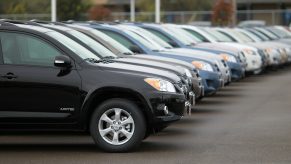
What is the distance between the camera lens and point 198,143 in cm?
1217

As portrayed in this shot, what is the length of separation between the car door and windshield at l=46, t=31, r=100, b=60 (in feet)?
0.86

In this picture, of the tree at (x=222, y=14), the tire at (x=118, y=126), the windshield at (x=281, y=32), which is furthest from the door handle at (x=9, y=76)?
the tree at (x=222, y=14)

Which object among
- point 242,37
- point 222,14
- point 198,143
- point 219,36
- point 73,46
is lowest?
point 198,143

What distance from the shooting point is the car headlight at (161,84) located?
11.3 meters

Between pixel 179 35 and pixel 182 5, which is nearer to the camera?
pixel 179 35

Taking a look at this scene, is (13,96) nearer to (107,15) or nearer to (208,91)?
(208,91)

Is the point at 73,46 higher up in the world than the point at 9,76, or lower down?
higher up

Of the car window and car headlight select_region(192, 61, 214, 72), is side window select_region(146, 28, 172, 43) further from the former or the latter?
the car window

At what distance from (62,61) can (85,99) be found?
1.75ft

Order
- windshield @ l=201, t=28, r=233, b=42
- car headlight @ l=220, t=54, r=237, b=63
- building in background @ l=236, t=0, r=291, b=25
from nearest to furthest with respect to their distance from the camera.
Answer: car headlight @ l=220, t=54, r=237, b=63
windshield @ l=201, t=28, r=233, b=42
building in background @ l=236, t=0, r=291, b=25

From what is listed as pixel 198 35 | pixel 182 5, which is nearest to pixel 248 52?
pixel 198 35

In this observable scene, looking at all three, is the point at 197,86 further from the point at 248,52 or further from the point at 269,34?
the point at 269,34

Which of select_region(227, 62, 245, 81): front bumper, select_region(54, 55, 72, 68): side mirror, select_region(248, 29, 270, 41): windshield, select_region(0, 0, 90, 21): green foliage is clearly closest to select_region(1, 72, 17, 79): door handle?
select_region(54, 55, 72, 68): side mirror

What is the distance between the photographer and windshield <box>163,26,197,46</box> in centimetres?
2105
